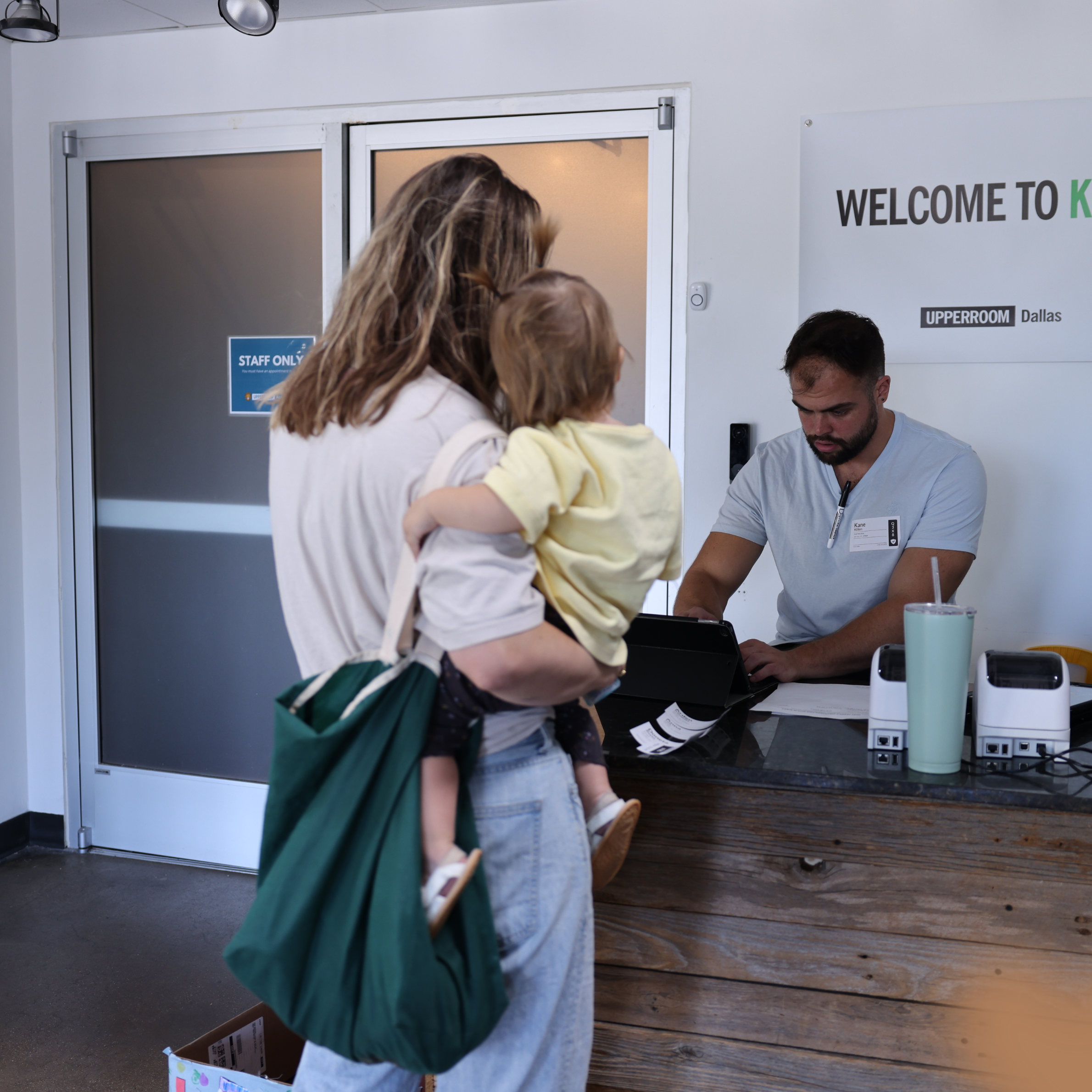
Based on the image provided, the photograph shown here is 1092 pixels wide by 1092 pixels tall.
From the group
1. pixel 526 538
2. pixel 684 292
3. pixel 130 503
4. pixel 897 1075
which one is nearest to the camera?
pixel 526 538

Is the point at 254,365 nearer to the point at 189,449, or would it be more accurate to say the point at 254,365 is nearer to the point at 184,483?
the point at 189,449

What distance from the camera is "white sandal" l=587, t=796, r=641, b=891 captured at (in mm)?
1209

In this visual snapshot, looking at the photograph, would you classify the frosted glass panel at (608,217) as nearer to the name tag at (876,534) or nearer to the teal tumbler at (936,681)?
the name tag at (876,534)

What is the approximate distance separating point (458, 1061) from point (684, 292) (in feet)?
8.11

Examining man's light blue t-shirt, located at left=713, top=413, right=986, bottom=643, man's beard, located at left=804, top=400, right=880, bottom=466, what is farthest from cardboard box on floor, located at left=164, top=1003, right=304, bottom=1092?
man's beard, located at left=804, top=400, right=880, bottom=466

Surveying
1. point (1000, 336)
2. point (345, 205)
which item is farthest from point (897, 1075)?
point (345, 205)

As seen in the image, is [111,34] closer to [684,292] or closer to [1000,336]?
[684,292]

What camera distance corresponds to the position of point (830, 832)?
1498mm

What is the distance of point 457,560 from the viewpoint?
40.0 inches

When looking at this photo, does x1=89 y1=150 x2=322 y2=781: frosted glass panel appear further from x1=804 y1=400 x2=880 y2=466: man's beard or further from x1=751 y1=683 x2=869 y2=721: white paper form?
x1=751 y1=683 x2=869 y2=721: white paper form

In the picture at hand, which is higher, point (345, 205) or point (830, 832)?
point (345, 205)

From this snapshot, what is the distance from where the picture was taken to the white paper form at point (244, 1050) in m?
1.82

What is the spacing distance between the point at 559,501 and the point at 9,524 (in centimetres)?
325

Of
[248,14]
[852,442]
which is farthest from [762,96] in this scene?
[248,14]
